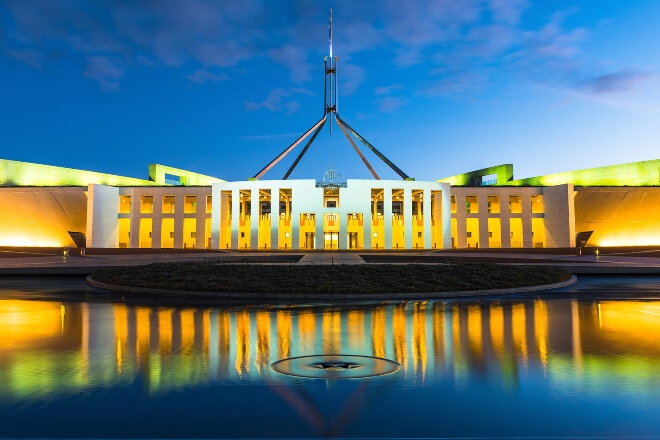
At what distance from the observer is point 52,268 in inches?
959

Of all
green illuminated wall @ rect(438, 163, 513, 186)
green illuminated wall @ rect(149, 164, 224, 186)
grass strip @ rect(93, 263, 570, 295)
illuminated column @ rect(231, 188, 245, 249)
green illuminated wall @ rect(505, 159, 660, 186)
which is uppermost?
green illuminated wall @ rect(149, 164, 224, 186)

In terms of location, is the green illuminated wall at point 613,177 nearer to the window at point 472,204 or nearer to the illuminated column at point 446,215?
the window at point 472,204

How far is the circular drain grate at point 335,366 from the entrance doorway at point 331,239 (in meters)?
45.0

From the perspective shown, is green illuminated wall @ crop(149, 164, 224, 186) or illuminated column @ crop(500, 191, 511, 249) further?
green illuminated wall @ crop(149, 164, 224, 186)

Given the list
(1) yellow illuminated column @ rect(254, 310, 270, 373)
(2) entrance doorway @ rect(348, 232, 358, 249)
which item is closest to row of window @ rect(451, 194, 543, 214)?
(2) entrance doorway @ rect(348, 232, 358, 249)

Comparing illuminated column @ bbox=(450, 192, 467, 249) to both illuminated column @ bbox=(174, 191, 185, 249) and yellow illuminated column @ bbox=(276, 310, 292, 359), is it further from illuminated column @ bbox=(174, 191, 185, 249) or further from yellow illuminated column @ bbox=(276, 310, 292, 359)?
yellow illuminated column @ bbox=(276, 310, 292, 359)

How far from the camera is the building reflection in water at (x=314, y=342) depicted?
20.8ft

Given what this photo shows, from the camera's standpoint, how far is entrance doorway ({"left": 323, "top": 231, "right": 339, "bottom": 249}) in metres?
52.6

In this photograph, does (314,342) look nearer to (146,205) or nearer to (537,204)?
(537,204)

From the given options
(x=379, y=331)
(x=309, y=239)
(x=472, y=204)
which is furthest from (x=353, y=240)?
(x=379, y=331)

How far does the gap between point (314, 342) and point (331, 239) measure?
44.2 m

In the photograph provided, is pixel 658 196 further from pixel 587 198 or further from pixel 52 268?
pixel 52 268

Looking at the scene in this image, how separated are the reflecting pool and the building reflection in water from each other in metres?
0.04

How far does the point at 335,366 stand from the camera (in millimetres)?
6863
